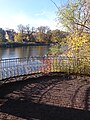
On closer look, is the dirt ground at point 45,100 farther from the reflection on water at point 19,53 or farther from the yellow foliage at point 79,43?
the reflection on water at point 19,53

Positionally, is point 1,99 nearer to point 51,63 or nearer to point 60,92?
point 60,92

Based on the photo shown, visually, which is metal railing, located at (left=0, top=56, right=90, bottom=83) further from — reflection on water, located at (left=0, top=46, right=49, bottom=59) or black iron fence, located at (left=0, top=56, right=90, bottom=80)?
reflection on water, located at (left=0, top=46, right=49, bottom=59)

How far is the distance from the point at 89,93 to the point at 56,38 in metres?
9.43

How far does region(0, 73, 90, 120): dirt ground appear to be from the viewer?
6.98 meters

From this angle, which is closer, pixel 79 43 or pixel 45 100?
pixel 45 100

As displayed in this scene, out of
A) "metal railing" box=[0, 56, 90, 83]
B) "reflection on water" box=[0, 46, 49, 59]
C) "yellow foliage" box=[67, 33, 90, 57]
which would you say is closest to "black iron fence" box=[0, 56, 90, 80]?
"metal railing" box=[0, 56, 90, 83]

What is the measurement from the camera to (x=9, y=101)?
823 centimetres

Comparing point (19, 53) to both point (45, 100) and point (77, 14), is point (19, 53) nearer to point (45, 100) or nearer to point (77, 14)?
point (77, 14)

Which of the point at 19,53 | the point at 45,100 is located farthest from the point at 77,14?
the point at 19,53

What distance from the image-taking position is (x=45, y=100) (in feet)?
27.6

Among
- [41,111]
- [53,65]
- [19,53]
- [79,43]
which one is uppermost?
[79,43]

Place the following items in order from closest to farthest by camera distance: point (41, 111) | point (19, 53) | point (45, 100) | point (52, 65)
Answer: point (41, 111)
point (45, 100)
point (52, 65)
point (19, 53)

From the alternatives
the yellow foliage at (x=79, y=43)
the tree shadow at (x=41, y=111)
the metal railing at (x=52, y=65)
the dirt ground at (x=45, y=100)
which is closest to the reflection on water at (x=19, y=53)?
the yellow foliage at (x=79, y=43)

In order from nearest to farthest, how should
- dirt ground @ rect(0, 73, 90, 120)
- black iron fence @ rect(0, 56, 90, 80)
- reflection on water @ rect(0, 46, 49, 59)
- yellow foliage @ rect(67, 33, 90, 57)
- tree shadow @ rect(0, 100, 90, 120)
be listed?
1. tree shadow @ rect(0, 100, 90, 120)
2. dirt ground @ rect(0, 73, 90, 120)
3. black iron fence @ rect(0, 56, 90, 80)
4. yellow foliage @ rect(67, 33, 90, 57)
5. reflection on water @ rect(0, 46, 49, 59)
